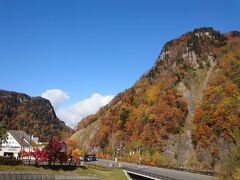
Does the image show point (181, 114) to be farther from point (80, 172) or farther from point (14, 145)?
point (80, 172)

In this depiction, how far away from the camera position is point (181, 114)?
140 meters

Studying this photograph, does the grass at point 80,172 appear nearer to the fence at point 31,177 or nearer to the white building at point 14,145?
the fence at point 31,177

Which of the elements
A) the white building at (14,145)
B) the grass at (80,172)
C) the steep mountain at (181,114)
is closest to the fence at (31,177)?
the grass at (80,172)

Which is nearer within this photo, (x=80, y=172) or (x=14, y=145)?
(x=80, y=172)

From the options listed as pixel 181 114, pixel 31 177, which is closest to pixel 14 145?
pixel 31 177

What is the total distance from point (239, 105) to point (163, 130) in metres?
27.2

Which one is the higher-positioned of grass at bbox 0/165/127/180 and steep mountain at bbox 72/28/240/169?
steep mountain at bbox 72/28/240/169

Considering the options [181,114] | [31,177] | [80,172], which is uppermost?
[181,114]

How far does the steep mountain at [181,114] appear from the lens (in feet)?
377

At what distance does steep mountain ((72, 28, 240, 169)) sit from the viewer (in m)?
115

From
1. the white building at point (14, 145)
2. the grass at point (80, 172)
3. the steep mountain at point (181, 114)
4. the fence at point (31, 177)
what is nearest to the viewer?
the fence at point (31, 177)

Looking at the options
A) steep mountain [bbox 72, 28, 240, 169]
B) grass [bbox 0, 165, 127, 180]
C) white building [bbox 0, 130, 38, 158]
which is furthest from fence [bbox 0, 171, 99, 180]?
steep mountain [bbox 72, 28, 240, 169]

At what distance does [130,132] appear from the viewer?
149 m

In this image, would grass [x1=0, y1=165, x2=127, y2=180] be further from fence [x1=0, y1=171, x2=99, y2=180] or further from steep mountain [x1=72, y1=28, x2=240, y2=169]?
steep mountain [x1=72, y1=28, x2=240, y2=169]
